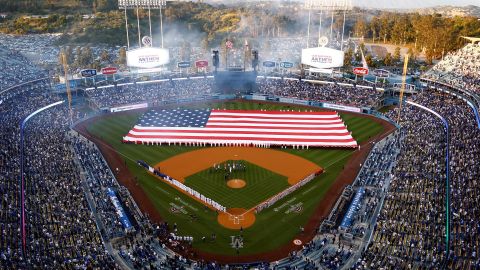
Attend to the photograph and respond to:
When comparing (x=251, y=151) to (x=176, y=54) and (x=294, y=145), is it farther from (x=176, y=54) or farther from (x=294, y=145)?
(x=176, y=54)

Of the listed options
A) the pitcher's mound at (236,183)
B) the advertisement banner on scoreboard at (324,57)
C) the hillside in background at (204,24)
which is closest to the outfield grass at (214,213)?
the pitcher's mound at (236,183)

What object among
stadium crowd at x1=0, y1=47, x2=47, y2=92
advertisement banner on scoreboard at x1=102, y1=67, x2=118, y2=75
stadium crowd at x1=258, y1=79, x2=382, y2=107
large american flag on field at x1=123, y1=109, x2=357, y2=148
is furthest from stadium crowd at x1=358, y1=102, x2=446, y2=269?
stadium crowd at x1=0, y1=47, x2=47, y2=92

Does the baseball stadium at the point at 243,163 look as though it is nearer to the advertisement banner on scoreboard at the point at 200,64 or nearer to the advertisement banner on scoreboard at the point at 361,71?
the advertisement banner on scoreboard at the point at 361,71

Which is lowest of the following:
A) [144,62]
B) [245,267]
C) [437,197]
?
[245,267]

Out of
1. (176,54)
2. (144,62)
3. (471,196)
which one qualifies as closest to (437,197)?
(471,196)

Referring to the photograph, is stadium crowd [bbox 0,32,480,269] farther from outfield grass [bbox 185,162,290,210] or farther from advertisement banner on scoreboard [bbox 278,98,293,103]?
advertisement banner on scoreboard [bbox 278,98,293,103]

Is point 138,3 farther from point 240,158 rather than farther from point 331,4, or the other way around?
point 240,158
